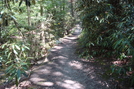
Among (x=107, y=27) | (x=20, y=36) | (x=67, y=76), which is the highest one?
(x=107, y=27)

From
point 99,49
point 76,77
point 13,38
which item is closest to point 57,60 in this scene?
point 76,77

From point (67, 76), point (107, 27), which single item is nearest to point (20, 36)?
point (67, 76)

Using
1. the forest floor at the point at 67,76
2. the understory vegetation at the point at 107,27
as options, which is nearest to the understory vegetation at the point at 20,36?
the forest floor at the point at 67,76

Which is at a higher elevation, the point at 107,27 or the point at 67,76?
the point at 107,27

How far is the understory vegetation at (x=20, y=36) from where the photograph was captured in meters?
2.28

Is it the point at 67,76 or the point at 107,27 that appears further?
the point at 107,27

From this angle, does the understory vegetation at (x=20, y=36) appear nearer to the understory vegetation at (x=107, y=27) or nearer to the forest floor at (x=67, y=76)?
the forest floor at (x=67, y=76)

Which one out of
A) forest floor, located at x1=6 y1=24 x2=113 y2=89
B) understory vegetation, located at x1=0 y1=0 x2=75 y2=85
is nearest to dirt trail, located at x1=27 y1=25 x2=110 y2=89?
forest floor, located at x1=6 y1=24 x2=113 y2=89

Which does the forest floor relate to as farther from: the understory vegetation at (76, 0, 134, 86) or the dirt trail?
the understory vegetation at (76, 0, 134, 86)

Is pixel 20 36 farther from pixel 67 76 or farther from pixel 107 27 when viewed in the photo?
pixel 107 27

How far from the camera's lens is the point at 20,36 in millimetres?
3598

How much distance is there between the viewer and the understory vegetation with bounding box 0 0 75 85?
89.7 inches

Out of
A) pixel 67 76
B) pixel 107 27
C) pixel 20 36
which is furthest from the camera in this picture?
pixel 107 27

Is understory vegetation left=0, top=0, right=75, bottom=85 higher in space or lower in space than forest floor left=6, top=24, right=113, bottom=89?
higher
